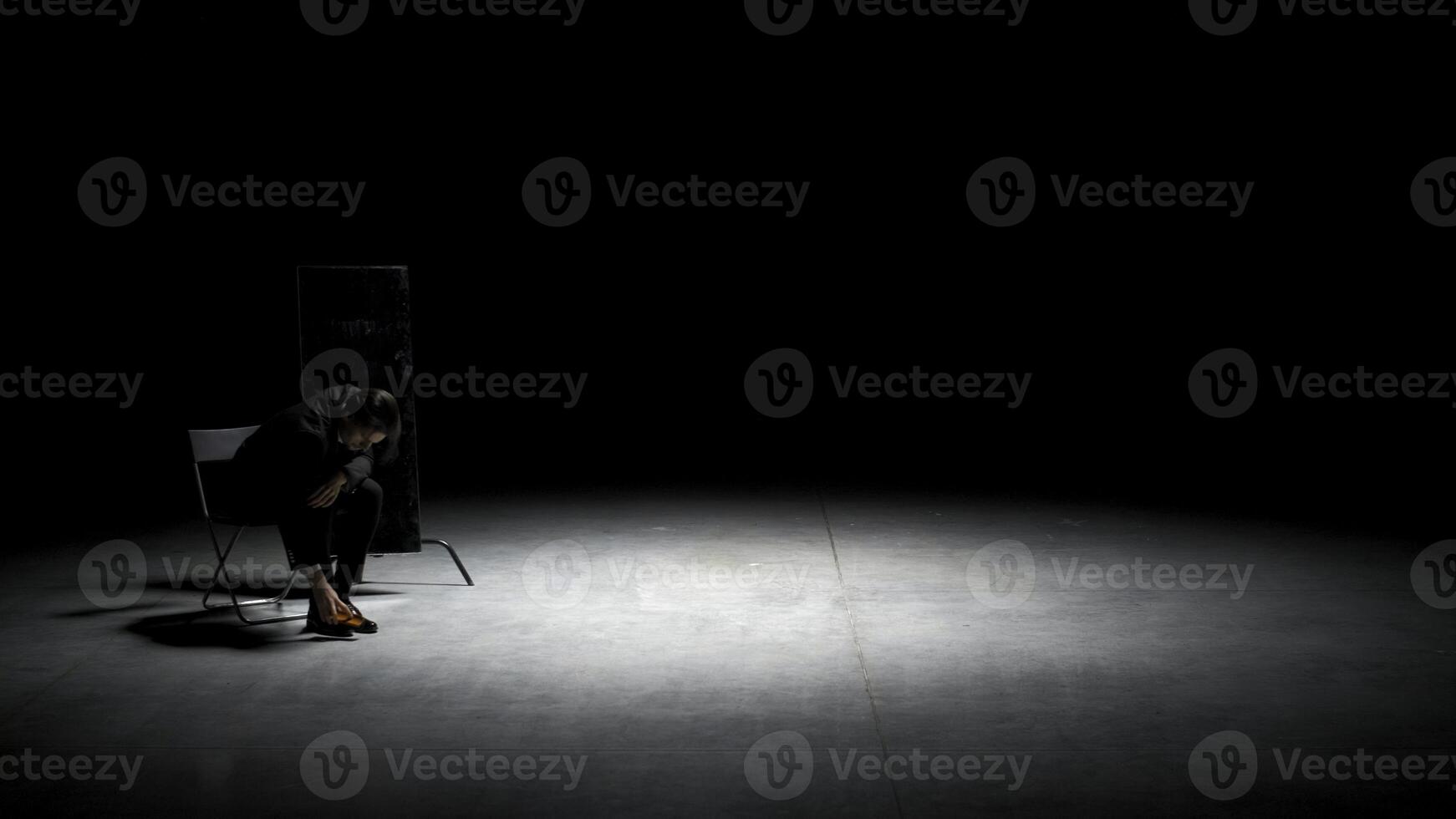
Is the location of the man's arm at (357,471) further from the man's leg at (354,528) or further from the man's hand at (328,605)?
the man's hand at (328,605)

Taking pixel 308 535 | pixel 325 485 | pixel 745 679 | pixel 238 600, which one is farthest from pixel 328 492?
pixel 745 679

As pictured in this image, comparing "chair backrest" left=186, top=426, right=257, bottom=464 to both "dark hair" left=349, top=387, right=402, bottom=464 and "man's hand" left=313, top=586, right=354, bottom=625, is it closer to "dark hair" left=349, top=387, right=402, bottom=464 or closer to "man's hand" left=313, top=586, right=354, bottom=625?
"dark hair" left=349, top=387, right=402, bottom=464

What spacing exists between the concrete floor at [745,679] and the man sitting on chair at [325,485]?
7.1 inches

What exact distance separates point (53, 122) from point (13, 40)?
64cm

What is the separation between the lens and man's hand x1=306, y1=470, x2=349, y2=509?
4613 mm

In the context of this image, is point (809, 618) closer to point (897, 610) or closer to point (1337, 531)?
point (897, 610)

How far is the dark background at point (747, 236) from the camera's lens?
9391mm

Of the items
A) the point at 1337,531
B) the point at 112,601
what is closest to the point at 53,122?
the point at 112,601

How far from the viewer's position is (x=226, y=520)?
4.79 m

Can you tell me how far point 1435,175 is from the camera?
982 centimetres

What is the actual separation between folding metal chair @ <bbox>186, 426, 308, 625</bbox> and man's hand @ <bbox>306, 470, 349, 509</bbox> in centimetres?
22

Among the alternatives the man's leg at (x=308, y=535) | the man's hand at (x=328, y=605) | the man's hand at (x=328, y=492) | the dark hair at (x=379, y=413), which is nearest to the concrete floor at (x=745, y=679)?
the man's hand at (x=328, y=605)

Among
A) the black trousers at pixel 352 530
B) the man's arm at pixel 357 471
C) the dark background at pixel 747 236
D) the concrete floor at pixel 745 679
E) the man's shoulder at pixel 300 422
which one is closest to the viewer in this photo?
the concrete floor at pixel 745 679

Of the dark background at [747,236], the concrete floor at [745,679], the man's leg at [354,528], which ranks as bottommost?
the concrete floor at [745,679]
